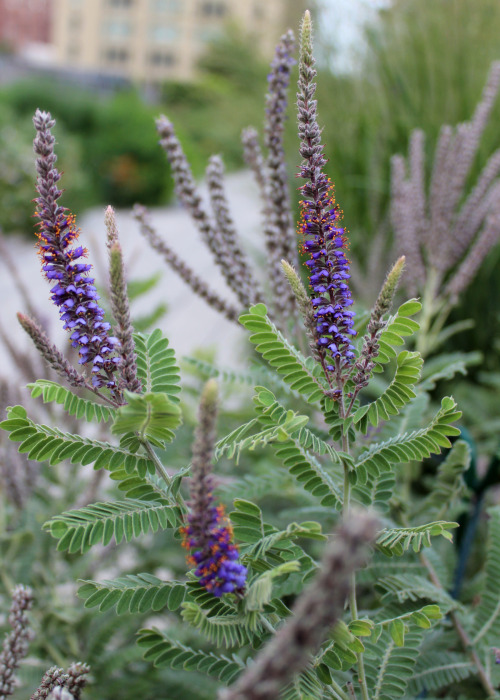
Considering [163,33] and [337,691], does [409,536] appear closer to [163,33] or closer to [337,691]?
[337,691]

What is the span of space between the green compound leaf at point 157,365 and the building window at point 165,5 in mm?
37555

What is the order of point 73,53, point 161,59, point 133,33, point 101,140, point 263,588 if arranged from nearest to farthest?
point 263,588, point 101,140, point 161,59, point 133,33, point 73,53

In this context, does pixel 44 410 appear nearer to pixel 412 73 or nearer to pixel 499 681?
pixel 499 681

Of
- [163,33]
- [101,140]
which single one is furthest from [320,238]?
[163,33]

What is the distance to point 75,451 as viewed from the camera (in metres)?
0.61

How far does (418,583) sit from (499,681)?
18cm

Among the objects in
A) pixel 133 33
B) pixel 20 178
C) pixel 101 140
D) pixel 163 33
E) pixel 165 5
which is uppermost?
pixel 165 5

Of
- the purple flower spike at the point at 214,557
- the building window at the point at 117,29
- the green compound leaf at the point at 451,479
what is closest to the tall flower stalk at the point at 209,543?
the purple flower spike at the point at 214,557

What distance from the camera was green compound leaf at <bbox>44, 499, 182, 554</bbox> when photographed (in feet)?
1.87

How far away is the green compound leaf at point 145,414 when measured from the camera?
517 mm

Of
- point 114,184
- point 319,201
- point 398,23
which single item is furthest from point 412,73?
point 114,184

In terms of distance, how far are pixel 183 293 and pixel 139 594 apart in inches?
166

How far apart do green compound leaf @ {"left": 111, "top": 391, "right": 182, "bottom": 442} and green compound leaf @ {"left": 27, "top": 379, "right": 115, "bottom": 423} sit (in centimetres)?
7

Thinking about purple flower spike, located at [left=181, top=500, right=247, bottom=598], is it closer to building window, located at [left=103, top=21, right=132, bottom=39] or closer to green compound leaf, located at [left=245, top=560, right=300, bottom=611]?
green compound leaf, located at [left=245, top=560, right=300, bottom=611]
